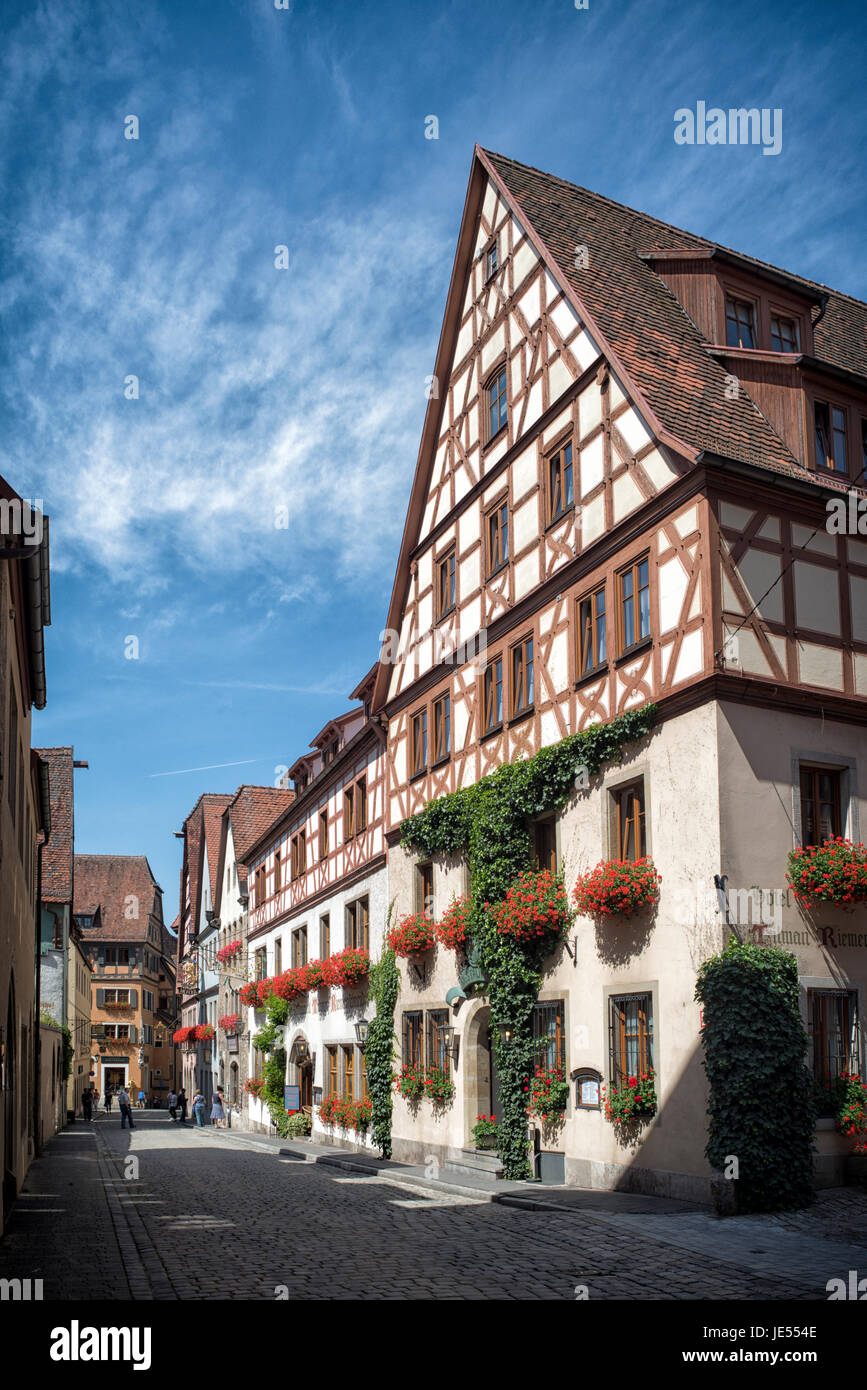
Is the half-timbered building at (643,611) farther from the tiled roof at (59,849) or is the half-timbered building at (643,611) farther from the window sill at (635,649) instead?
the tiled roof at (59,849)

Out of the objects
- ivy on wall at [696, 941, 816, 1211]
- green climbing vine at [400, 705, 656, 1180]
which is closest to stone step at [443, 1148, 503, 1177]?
green climbing vine at [400, 705, 656, 1180]

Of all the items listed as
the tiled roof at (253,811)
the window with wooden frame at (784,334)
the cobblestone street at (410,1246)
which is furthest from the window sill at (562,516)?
the tiled roof at (253,811)

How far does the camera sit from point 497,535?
882 inches

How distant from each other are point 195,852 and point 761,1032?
187 ft

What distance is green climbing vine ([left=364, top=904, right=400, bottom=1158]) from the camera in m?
25.5

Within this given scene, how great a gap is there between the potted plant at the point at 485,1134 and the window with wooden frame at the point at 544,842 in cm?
454

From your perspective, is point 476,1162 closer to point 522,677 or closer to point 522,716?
point 522,716

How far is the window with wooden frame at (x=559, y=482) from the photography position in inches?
774

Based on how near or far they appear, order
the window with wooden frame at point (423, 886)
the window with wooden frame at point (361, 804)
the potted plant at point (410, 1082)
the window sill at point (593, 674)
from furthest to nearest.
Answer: the window with wooden frame at point (361, 804), the window with wooden frame at point (423, 886), the potted plant at point (410, 1082), the window sill at point (593, 674)

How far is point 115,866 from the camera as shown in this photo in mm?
83500

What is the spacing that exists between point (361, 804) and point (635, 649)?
48.7 feet

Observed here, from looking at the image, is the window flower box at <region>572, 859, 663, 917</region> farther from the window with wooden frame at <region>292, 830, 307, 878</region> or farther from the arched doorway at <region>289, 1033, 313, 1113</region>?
the window with wooden frame at <region>292, 830, 307, 878</region>
